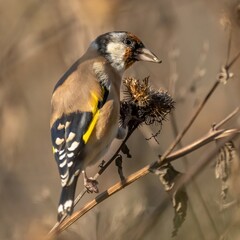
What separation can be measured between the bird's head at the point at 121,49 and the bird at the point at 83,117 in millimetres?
92

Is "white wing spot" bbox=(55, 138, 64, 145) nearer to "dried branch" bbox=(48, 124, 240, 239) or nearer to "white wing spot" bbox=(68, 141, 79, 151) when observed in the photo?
"white wing spot" bbox=(68, 141, 79, 151)

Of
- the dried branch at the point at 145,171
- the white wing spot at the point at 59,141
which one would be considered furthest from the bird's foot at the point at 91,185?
the dried branch at the point at 145,171

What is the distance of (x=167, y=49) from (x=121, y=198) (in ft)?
6.78

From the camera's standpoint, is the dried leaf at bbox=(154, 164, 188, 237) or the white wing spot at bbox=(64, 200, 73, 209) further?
the white wing spot at bbox=(64, 200, 73, 209)

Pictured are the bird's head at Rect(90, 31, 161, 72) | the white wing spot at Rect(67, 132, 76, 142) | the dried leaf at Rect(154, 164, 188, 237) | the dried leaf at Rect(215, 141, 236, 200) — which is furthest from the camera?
the bird's head at Rect(90, 31, 161, 72)

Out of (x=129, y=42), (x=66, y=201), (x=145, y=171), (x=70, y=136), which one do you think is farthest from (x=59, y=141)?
(x=129, y=42)

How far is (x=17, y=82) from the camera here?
4.14m

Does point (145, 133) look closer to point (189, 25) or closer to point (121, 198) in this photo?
point (121, 198)

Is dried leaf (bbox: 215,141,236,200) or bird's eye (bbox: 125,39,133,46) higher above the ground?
bird's eye (bbox: 125,39,133,46)

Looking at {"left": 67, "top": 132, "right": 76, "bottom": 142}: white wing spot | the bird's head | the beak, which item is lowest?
{"left": 67, "top": 132, "right": 76, "bottom": 142}: white wing spot

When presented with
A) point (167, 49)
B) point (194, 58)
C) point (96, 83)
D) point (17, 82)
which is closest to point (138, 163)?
point (96, 83)

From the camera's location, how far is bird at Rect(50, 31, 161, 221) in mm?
3018

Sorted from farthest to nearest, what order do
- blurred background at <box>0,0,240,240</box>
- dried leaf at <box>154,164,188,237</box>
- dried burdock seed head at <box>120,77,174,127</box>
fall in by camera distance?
dried burdock seed head at <box>120,77,174,127</box>
blurred background at <box>0,0,240,240</box>
dried leaf at <box>154,164,188,237</box>

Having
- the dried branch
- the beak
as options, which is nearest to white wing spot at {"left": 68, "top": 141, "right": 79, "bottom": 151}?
the dried branch
